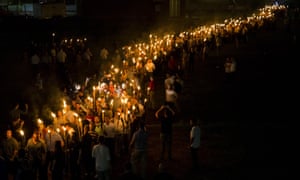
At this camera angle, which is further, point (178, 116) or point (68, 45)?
point (68, 45)

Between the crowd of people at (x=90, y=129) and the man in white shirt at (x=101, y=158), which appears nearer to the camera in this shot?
the man in white shirt at (x=101, y=158)

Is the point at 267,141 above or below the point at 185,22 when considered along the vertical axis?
below

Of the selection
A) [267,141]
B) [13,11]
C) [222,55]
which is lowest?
[267,141]

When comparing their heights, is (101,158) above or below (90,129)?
below

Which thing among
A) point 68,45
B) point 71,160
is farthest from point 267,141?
point 68,45

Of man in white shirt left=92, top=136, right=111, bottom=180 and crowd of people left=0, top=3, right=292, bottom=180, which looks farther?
crowd of people left=0, top=3, right=292, bottom=180

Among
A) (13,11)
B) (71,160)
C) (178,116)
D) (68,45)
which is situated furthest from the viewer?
(13,11)

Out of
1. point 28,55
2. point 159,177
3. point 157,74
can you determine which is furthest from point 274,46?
point 159,177

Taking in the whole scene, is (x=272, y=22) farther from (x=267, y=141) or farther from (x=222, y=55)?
(x=267, y=141)

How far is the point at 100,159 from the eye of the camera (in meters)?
11.7

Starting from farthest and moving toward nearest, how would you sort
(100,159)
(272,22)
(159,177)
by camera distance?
1. (272,22)
2. (100,159)
3. (159,177)

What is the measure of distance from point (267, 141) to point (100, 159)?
7108mm

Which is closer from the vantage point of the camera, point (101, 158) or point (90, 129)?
point (101, 158)

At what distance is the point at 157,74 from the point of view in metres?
27.8
